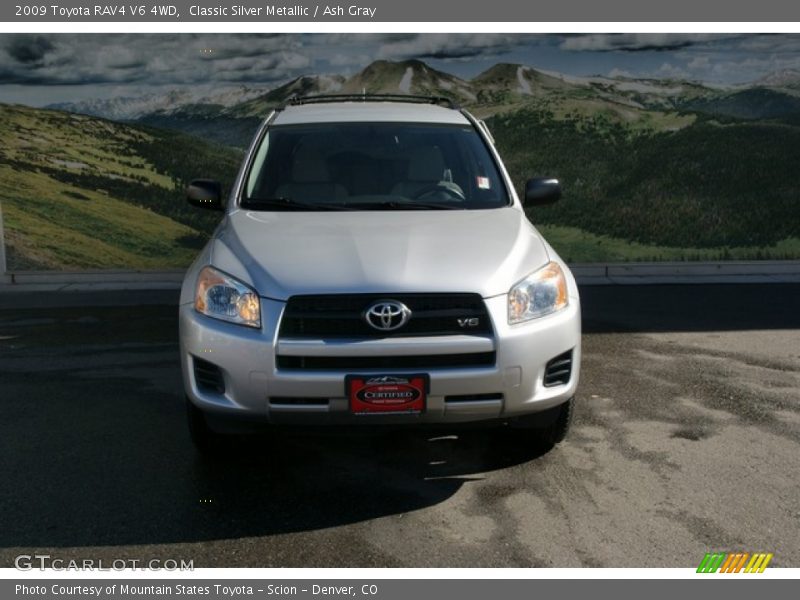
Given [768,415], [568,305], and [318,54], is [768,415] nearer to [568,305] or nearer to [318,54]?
[568,305]

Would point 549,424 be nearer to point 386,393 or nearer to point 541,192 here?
point 386,393

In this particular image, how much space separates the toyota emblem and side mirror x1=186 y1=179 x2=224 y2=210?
1.83m

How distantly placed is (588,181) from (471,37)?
7.00ft

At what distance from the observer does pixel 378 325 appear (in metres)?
3.97

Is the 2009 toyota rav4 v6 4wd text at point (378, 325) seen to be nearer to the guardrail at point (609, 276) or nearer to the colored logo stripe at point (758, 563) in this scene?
the colored logo stripe at point (758, 563)

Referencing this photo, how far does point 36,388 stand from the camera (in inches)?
244

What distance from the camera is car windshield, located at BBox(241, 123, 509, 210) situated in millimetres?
5262

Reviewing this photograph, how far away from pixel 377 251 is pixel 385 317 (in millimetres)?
444

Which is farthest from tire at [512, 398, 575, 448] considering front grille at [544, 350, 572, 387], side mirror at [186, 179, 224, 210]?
side mirror at [186, 179, 224, 210]

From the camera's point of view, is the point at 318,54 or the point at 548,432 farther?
the point at 318,54

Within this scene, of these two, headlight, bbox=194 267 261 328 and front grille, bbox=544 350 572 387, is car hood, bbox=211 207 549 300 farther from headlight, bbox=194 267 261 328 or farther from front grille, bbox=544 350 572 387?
front grille, bbox=544 350 572 387

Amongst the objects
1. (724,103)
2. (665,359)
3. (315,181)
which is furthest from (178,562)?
(724,103)

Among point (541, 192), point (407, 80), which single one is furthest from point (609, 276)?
point (541, 192)

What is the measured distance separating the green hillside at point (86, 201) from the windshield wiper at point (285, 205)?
551cm
